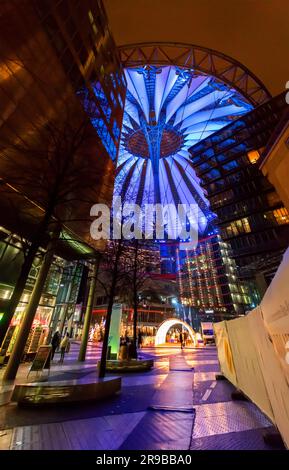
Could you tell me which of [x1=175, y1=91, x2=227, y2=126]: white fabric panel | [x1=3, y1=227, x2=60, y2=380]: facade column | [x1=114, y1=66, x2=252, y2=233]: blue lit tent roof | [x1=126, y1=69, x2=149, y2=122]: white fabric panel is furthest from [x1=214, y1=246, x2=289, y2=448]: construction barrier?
[x1=175, y1=91, x2=227, y2=126]: white fabric panel

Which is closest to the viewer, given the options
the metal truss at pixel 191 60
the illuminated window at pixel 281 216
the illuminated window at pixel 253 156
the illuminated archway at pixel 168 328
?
the metal truss at pixel 191 60

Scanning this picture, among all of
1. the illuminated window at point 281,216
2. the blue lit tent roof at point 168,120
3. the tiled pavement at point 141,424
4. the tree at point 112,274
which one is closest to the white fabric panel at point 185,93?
the blue lit tent roof at point 168,120

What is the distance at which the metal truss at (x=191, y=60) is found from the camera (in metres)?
26.3

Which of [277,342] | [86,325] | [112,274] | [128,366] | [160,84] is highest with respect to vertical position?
[160,84]

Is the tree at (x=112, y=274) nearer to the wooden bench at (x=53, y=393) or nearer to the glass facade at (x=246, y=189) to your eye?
the wooden bench at (x=53, y=393)

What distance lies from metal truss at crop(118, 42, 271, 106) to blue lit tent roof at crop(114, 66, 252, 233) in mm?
3811

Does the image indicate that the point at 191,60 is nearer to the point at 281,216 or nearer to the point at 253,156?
the point at 253,156

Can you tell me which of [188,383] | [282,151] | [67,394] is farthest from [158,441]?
[282,151]

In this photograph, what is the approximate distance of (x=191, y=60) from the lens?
28328mm

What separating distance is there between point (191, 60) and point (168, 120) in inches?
772

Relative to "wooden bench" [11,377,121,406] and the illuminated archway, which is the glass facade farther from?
"wooden bench" [11,377,121,406]

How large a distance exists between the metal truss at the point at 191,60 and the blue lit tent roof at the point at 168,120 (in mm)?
3811

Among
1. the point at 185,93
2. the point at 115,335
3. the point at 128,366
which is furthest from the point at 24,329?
the point at 185,93

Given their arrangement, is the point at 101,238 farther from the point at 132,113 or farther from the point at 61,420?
the point at 132,113
